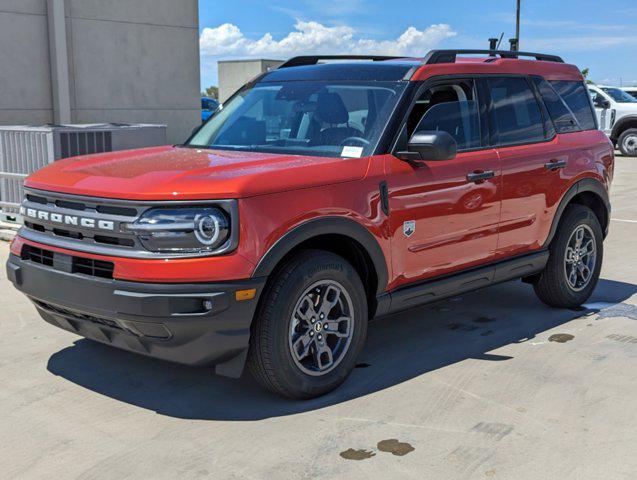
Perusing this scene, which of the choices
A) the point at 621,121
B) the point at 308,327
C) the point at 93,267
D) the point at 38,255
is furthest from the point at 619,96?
the point at 93,267

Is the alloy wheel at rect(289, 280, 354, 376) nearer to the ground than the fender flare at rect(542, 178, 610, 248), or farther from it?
nearer to the ground

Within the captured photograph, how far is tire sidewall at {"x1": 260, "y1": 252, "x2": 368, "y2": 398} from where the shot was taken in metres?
4.05

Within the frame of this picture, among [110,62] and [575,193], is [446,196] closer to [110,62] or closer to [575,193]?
[575,193]

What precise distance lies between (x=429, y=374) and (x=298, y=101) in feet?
6.30

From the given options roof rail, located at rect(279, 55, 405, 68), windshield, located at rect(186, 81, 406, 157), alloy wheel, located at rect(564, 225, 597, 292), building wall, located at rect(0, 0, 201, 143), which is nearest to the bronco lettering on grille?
windshield, located at rect(186, 81, 406, 157)

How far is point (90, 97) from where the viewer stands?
14.2 meters

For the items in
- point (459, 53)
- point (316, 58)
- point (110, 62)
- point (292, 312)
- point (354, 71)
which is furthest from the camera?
point (110, 62)

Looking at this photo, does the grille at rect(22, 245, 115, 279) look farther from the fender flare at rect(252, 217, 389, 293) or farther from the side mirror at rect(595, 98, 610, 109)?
the side mirror at rect(595, 98, 610, 109)

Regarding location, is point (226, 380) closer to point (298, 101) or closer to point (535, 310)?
point (298, 101)

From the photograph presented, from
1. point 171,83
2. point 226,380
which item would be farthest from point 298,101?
point 171,83

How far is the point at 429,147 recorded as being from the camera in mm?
4551

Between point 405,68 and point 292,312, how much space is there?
71.3 inches

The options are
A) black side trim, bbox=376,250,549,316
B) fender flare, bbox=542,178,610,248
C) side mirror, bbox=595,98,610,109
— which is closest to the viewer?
black side trim, bbox=376,250,549,316

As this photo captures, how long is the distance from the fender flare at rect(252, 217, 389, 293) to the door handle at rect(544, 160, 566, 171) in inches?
72.3
